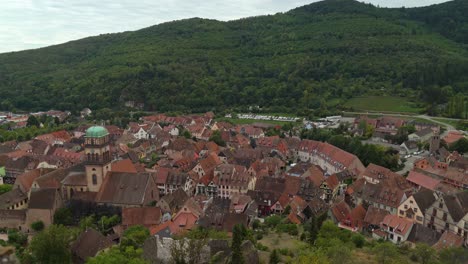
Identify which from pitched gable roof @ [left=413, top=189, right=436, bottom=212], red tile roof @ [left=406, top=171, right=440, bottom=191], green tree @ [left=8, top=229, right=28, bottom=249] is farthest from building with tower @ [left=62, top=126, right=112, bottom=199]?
red tile roof @ [left=406, top=171, right=440, bottom=191]

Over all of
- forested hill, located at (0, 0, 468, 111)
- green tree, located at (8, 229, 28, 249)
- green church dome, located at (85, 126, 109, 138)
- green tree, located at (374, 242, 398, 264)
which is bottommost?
green tree, located at (8, 229, 28, 249)

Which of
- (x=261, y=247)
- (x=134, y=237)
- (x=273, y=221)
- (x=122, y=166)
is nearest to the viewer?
(x=261, y=247)

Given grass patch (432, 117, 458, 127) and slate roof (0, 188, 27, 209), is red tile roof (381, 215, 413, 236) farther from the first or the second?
grass patch (432, 117, 458, 127)

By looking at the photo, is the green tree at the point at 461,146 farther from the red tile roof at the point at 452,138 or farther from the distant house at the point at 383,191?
the distant house at the point at 383,191

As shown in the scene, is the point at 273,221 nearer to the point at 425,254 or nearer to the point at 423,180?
the point at 425,254

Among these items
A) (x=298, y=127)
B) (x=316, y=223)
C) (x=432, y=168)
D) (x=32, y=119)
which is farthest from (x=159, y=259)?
(x=32, y=119)

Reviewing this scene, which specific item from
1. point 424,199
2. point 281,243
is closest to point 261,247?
point 281,243
